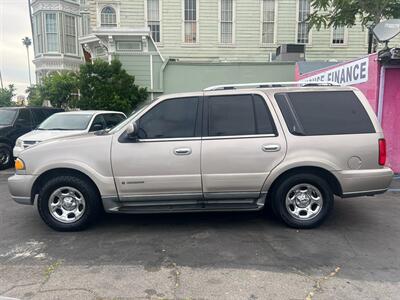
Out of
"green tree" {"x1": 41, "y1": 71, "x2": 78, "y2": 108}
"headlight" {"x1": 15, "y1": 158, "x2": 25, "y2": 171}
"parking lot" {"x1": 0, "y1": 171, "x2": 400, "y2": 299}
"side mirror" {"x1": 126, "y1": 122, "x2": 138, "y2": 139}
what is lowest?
"parking lot" {"x1": 0, "y1": 171, "x2": 400, "y2": 299}

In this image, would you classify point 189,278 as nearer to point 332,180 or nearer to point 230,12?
point 332,180

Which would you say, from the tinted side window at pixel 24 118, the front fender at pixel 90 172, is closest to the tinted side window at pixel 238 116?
the front fender at pixel 90 172

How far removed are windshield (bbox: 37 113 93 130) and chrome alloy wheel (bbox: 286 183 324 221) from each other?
6009mm

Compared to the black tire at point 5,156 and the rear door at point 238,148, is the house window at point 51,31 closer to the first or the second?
the black tire at point 5,156

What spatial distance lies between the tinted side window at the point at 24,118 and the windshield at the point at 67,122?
144cm

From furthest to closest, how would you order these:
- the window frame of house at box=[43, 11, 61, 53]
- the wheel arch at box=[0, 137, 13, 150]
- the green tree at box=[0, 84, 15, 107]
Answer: the green tree at box=[0, 84, 15, 107] < the window frame of house at box=[43, 11, 61, 53] < the wheel arch at box=[0, 137, 13, 150]

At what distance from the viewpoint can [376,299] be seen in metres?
2.83

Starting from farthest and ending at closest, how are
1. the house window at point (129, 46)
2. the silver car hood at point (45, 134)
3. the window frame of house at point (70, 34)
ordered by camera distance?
the window frame of house at point (70, 34)
the house window at point (129, 46)
the silver car hood at point (45, 134)

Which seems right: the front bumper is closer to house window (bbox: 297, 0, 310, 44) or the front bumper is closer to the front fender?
the front fender

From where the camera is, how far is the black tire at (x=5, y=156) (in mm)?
9070

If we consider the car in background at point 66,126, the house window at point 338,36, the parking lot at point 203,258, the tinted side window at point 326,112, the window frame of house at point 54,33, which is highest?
the window frame of house at point 54,33

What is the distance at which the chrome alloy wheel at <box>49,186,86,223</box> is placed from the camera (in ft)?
14.3

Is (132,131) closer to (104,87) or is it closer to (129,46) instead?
(104,87)

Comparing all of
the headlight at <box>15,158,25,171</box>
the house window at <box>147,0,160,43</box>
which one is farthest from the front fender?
the house window at <box>147,0,160,43</box>
